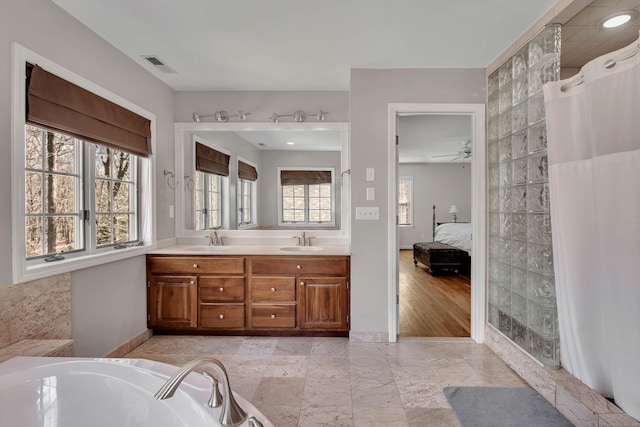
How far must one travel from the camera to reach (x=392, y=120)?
303cm

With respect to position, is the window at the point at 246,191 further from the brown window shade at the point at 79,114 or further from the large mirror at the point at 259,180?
the brown window shade at the point at 79,114

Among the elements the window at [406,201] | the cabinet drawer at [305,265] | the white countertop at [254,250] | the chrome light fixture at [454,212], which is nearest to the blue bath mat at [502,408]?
the cabinet drawer at [305,265]

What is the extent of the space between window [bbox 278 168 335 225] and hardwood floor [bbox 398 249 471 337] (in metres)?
1.38

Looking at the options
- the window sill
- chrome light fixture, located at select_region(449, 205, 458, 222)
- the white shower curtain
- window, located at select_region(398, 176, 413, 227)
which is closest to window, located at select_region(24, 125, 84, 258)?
the window sill

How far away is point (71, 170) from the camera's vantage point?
92.3 inches

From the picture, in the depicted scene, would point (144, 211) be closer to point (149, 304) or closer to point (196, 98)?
point (149, 304)

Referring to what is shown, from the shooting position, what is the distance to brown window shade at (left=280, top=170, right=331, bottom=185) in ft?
11.9

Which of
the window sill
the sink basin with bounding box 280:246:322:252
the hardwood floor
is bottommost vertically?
the hardwood floor

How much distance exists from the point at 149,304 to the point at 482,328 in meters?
3.01

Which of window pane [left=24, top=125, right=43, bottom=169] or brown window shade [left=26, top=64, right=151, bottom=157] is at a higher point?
brown window shade [left=26, top=64, right=151, bottom=157]

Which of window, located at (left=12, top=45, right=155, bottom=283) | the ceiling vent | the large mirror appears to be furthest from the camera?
the large mirror

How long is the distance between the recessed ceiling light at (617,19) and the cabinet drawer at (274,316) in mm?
3037

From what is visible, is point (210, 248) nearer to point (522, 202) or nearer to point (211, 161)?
point (211, 161)

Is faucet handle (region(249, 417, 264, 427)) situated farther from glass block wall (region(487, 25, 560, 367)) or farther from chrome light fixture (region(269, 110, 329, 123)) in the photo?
chrome light fixture (region(269, 110, 329, 123))
